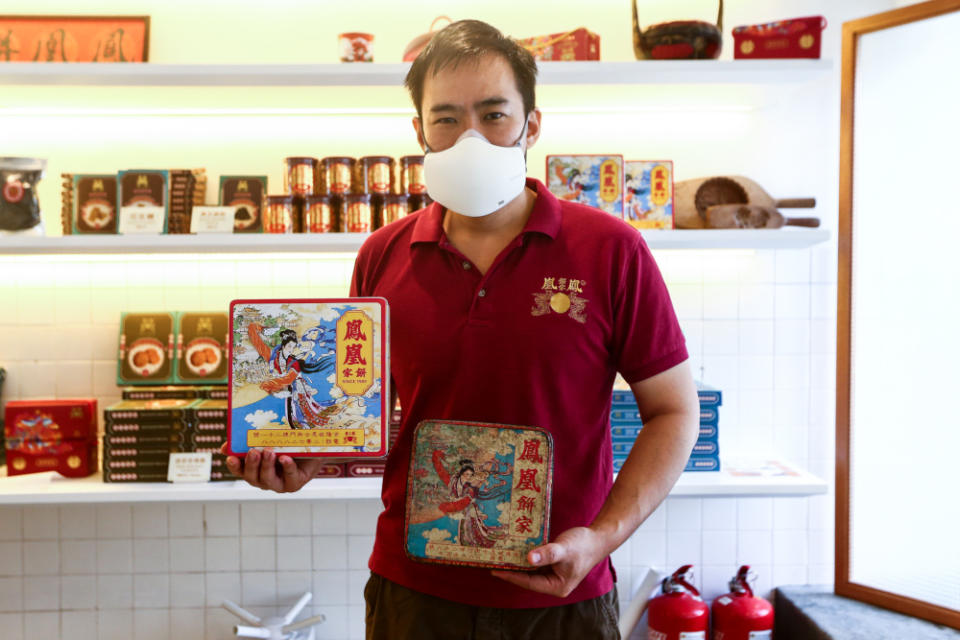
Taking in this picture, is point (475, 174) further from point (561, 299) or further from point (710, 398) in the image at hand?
point (710, 398)

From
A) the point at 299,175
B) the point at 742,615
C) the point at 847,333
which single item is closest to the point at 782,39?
the point at 847,333

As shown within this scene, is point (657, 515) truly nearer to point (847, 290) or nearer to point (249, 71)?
point (847, 290)

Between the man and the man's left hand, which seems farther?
the man

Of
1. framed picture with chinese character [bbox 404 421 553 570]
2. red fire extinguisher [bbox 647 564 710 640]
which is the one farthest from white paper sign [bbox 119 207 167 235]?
red fire extinguisher [bbox 647 564 710 640]

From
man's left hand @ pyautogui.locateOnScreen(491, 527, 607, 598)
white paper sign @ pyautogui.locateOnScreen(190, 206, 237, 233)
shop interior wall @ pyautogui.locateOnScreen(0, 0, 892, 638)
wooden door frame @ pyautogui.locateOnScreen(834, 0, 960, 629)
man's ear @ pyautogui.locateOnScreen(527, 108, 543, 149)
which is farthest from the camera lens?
shop interior wall @ pyautogui.locateOnScreen(0, 0, 892, 638)

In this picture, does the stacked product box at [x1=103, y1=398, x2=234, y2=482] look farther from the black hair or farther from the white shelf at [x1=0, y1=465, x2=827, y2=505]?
the black hair

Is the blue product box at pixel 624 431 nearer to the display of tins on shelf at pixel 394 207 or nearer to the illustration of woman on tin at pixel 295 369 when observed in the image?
the display of tins on shelf at pixel 394 207

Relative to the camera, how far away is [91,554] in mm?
2646

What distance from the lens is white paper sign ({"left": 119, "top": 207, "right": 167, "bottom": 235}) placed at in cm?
225

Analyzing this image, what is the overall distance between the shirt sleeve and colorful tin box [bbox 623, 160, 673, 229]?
1.11m

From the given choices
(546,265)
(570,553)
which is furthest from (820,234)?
(570,553)

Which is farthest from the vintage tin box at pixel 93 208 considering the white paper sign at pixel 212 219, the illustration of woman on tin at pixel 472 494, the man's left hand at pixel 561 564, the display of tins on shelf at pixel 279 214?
the man's left hand at pixel 561 564

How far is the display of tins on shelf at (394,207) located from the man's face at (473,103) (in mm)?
988

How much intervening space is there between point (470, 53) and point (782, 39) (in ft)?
4.57
